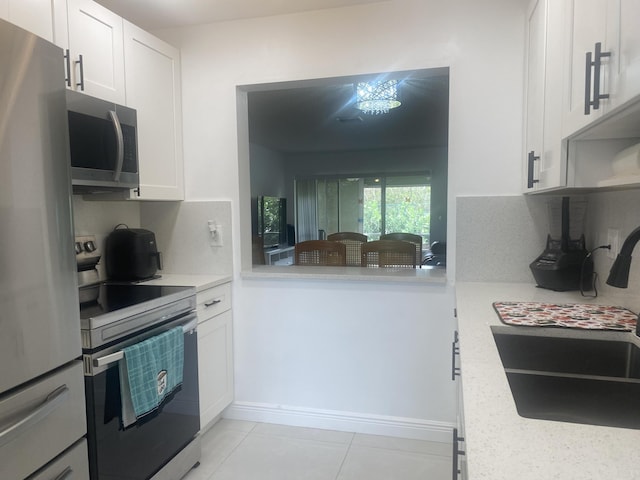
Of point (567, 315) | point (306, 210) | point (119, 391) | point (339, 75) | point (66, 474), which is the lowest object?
point (66, 474)

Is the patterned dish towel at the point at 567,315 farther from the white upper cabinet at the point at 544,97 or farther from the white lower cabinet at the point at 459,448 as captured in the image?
the white upper cabinet at the point at 544,97

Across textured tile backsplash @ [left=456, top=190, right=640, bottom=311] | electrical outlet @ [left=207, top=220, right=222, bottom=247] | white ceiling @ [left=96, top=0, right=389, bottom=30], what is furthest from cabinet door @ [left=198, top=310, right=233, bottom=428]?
white ceiling @ [left=96, top=0, right=389, bottom=30]

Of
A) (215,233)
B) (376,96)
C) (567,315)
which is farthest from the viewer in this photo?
(376,96)

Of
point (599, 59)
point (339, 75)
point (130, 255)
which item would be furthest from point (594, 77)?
point (130, 255)

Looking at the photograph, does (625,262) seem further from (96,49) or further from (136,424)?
(96,49)

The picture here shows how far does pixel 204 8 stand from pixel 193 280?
1.45m

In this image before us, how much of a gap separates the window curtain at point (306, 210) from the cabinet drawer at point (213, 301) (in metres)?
6.04

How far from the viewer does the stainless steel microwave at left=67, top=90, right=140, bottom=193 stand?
165 centimetres

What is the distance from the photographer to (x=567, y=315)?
4.76ft

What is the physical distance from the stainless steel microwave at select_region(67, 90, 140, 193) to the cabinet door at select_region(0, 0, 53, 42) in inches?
9.7

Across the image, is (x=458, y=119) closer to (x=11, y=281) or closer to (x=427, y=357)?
(x=427, y=357)

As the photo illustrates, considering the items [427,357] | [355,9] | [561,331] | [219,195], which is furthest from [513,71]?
[219,195]

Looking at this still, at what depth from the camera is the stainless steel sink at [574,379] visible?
3.66 feet

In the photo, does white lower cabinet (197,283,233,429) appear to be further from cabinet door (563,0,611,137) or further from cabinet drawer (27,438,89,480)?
cabinet door (563,0,611,137)
